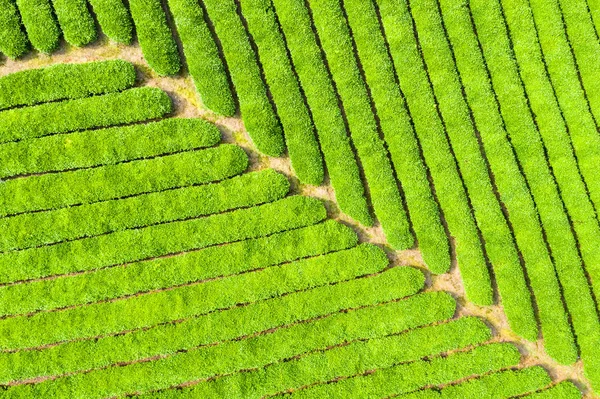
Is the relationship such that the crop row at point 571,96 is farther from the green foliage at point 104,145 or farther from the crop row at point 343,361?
the green foliage at point 104,145

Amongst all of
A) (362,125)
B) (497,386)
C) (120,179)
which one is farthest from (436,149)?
(120,179)

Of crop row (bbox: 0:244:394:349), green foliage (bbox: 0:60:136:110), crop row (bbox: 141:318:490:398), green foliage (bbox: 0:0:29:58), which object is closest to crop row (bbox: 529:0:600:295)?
crop row (bbox: 141:318:490:398)

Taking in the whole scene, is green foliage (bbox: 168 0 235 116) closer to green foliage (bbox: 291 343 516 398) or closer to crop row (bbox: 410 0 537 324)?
crop row (bbox: 410 0 537 324)

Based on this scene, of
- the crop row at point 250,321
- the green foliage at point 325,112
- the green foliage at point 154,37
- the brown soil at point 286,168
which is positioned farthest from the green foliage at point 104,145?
the crop row at point 250,321

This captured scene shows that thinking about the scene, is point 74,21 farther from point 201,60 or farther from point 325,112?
point 325,112

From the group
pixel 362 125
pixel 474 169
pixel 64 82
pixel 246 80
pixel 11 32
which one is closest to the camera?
pixel 11 32

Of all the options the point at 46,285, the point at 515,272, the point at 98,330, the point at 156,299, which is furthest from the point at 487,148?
the point at 46,285

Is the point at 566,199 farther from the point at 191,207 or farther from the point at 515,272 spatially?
the point at 191,207
